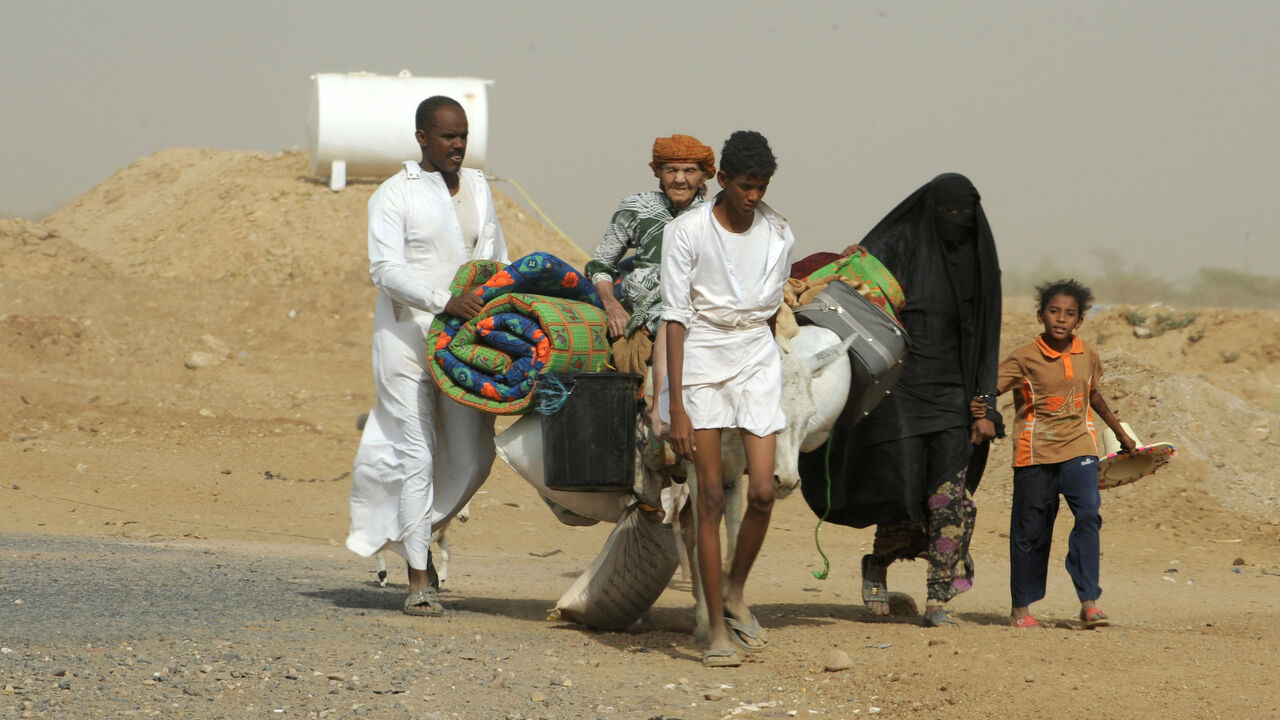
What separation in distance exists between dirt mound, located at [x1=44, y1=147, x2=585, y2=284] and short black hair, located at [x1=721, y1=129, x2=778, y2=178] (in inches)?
622

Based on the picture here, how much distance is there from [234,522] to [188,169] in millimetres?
16762

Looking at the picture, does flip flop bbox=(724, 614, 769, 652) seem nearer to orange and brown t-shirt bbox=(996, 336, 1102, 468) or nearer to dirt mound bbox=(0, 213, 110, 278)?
orange and brown t-shirt bbox=(996, 336, 1102, 468)

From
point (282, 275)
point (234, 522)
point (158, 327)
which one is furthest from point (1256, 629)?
point (282, 275)

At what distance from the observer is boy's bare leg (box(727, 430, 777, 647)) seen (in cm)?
515

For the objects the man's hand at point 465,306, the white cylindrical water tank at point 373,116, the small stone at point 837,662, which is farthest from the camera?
the white cylindrical water tank at point 373,116

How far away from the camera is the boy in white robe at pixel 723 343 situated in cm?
515

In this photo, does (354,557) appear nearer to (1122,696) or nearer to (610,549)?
(610,549)

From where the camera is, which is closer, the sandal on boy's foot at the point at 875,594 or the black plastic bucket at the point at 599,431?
the black plastic bucket at the point at 599,431

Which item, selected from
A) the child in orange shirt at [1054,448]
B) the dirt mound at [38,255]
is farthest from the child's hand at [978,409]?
the dirt mound at [38,255]

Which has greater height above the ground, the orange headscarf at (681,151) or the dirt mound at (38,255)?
the orange headscarf at (681,151)

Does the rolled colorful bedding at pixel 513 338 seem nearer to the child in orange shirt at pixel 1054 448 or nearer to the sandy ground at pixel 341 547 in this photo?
the sandy ground at pixel 341 547

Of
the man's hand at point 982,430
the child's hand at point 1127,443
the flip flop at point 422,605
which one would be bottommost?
the flip flop at point 422,605

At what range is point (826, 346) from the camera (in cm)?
566

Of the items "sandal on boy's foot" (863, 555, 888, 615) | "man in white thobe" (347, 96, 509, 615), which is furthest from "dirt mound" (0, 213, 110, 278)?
"sandal on boy's foot" (863, 555, 888, 615)
